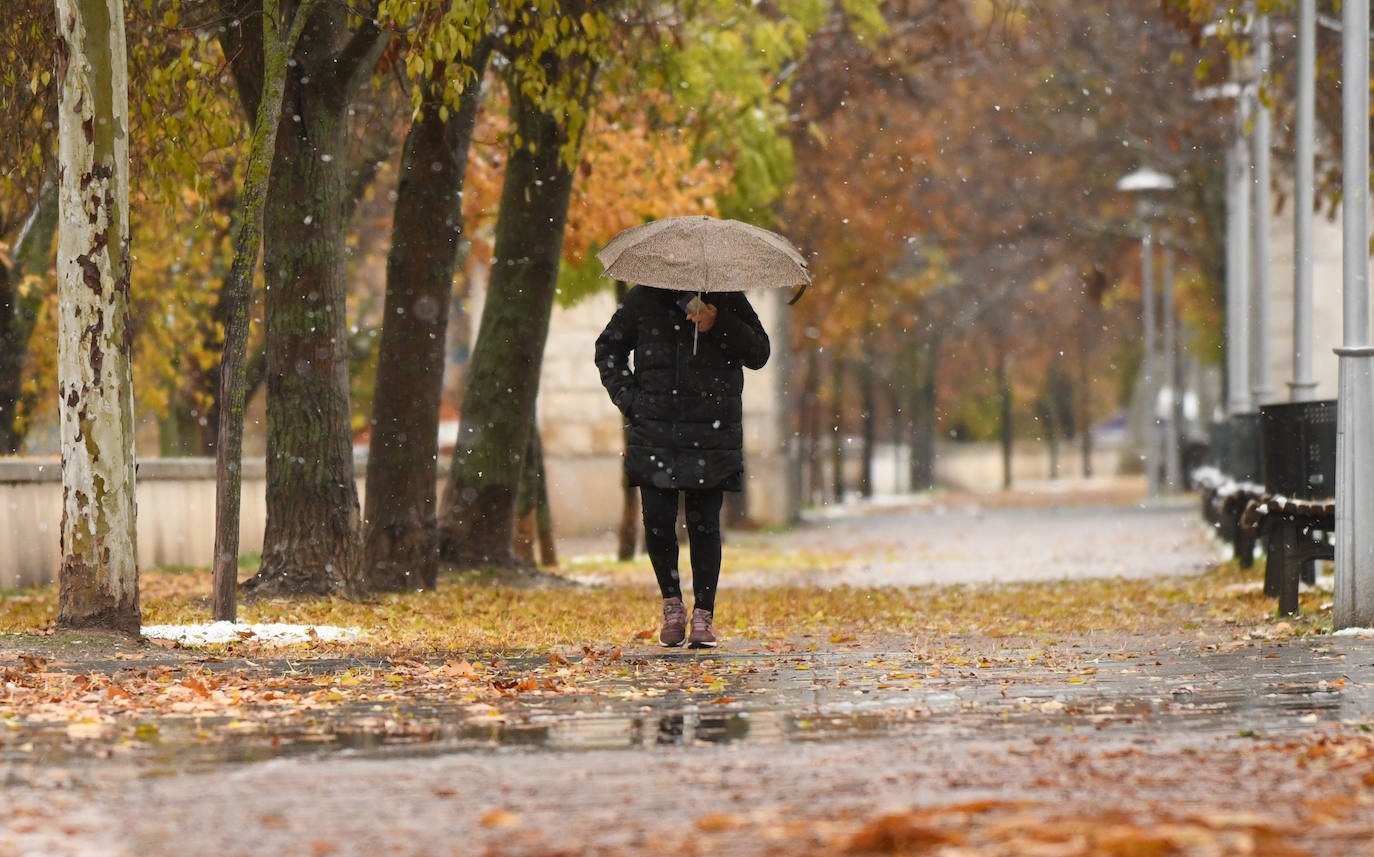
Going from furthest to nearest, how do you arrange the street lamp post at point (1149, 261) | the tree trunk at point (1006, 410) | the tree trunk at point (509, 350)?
1. the tree trunk at point (1006, 410)
2. the street lamp post at point (1149, 261)
3. the tree trunk at point (509, 350)

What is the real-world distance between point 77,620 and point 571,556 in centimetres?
1529

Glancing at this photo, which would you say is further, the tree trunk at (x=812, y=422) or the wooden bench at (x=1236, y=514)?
the tree trunk at (x=812, y=422)

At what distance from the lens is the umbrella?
10039 mm

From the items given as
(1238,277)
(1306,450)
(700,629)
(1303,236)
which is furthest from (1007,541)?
(700,629)

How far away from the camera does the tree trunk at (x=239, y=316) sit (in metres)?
11.0

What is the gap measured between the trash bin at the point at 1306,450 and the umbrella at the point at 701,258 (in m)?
4.11

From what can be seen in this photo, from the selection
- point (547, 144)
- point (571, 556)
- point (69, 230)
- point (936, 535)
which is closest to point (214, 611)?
point (69, 230)

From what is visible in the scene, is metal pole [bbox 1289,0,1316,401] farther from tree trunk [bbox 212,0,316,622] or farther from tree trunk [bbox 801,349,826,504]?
tree trunk [bbox 801,349,826,504]

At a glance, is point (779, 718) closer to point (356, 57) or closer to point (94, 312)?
point (94, 312)

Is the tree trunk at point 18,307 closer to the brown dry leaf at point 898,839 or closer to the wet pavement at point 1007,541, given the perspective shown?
the wet pavement at point 1007,541

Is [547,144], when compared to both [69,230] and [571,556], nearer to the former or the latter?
[69,230]

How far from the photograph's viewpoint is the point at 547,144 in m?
16.5

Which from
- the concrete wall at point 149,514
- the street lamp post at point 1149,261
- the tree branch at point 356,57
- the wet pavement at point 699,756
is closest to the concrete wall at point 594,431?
the concrete wall at point 149,514

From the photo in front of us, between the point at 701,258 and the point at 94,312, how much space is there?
9.12ft
